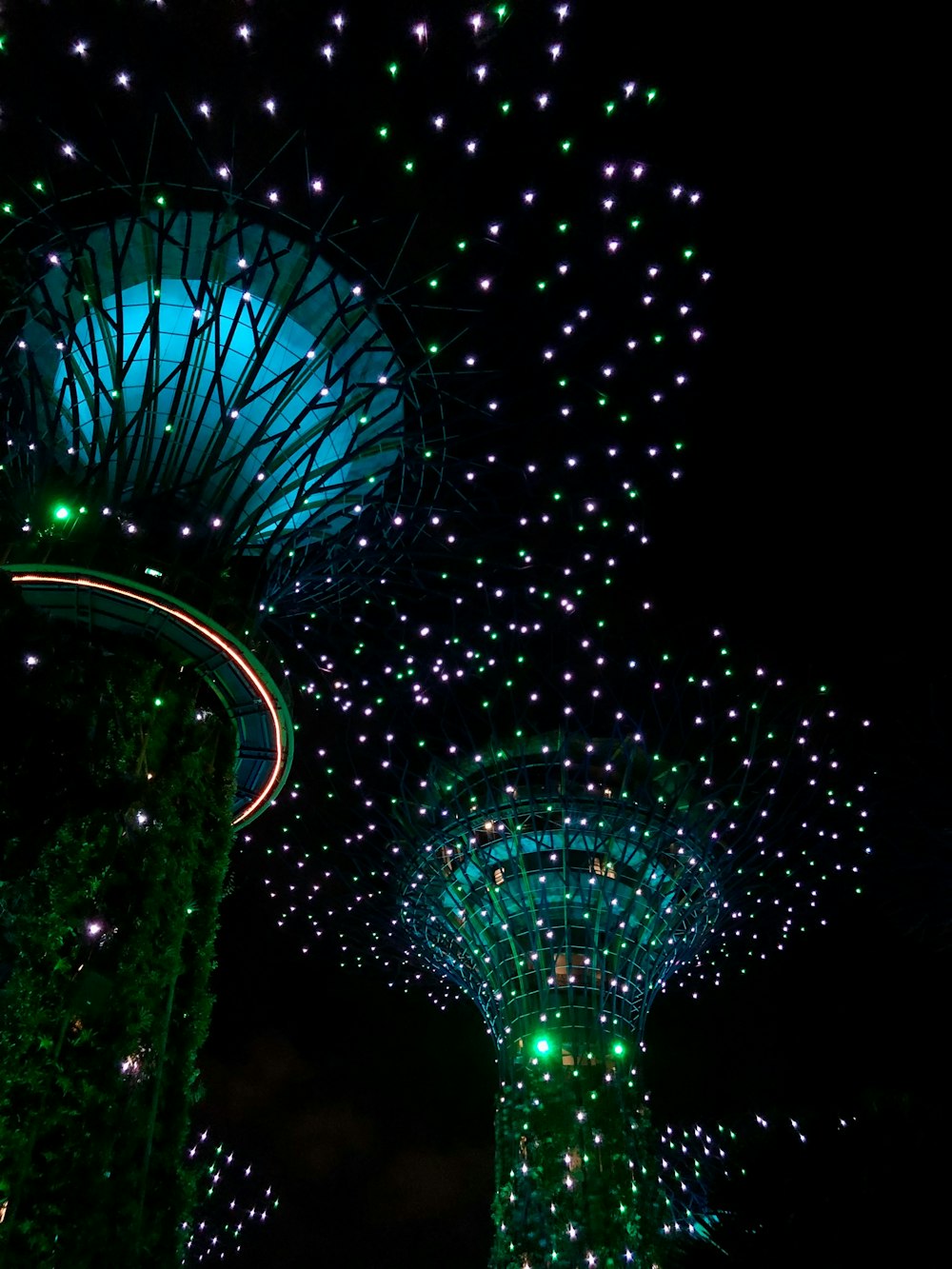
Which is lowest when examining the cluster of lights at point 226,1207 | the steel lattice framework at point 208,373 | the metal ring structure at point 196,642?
the cluster of lights at point 226,1207

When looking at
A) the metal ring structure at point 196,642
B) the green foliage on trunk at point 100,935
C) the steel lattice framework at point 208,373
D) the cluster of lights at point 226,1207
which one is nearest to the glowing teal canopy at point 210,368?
the steel lattice framework at point 208,373

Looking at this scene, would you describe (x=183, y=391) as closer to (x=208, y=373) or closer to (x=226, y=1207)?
(x=208, y=373)

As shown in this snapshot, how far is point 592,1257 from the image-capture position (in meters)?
18.6

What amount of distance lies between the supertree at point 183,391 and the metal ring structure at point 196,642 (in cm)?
4

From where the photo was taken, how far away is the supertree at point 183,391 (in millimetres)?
10375

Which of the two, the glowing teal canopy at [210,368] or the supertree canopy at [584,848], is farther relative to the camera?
the supertree canopy at [584,848]

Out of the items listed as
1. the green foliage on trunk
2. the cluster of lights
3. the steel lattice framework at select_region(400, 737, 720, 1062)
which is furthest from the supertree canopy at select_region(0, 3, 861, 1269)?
the cluster of lights

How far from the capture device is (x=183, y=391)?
48.2 ft

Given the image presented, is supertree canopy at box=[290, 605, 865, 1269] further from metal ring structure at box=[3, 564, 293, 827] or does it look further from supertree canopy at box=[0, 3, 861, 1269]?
metal ring structure at box=[3, 564, 293, 827]

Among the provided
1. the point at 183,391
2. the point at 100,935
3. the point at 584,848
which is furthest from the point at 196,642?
the point at 584,848

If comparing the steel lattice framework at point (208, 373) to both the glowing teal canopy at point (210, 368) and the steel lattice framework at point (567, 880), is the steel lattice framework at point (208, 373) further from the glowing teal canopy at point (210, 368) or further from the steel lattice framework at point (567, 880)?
the steel lattice framework at point (567, 880)

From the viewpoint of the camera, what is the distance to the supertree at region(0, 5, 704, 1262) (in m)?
10.4

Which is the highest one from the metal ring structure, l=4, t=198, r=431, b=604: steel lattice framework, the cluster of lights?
l=4, t=198, r=431, b=604: steel lattice framework

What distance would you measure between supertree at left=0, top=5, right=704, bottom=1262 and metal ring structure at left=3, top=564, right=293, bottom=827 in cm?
4
